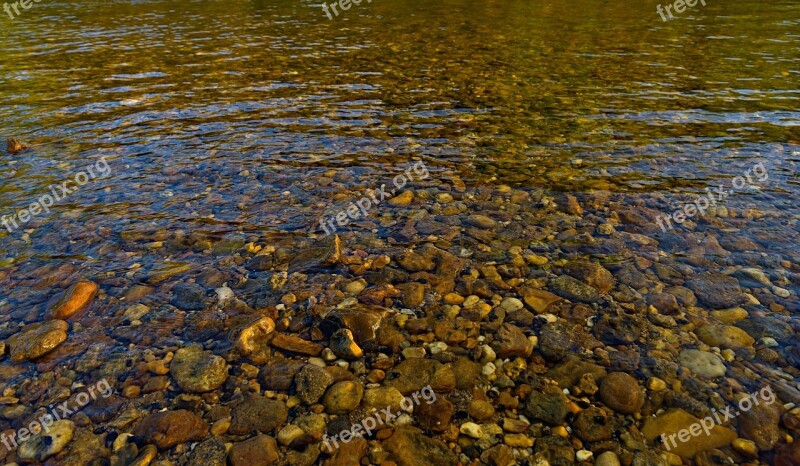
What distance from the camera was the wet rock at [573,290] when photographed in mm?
7227

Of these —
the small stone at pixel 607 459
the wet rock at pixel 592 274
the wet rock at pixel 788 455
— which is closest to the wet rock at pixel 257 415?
the small stone at pixel 607 459

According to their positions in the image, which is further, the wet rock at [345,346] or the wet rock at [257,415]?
the wet rock at [345,346]

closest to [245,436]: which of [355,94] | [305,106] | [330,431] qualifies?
[330,431]

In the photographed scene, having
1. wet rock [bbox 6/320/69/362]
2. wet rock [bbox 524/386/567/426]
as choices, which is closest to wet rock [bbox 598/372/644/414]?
wet rock [bbox 524/386/567/426]

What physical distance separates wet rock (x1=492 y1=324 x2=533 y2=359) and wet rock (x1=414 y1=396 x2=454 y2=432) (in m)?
1.13

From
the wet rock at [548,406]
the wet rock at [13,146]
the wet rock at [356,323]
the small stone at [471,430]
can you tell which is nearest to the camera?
the small stone at [471,430]

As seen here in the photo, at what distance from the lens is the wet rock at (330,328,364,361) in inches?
247

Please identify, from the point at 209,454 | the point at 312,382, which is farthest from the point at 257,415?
the point at 312,382

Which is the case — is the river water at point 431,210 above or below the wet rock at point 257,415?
below

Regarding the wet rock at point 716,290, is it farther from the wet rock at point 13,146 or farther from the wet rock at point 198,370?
the wet rock at point 13,146

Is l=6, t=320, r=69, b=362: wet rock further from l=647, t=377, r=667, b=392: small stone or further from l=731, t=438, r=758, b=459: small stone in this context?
l=731, t=438, r=758, b=459: small stone

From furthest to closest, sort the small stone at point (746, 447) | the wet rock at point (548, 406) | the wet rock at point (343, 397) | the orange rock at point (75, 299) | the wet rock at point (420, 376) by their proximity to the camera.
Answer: the orange rock at point (75, 299), the wet rock at point (420, 376), the wet rock at point (343, 397), the wet rock at point (548, 406), the small stone at point (746, 447)

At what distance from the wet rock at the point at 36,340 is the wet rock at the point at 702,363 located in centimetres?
841

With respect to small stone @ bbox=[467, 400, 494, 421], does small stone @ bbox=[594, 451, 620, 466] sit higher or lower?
higher
